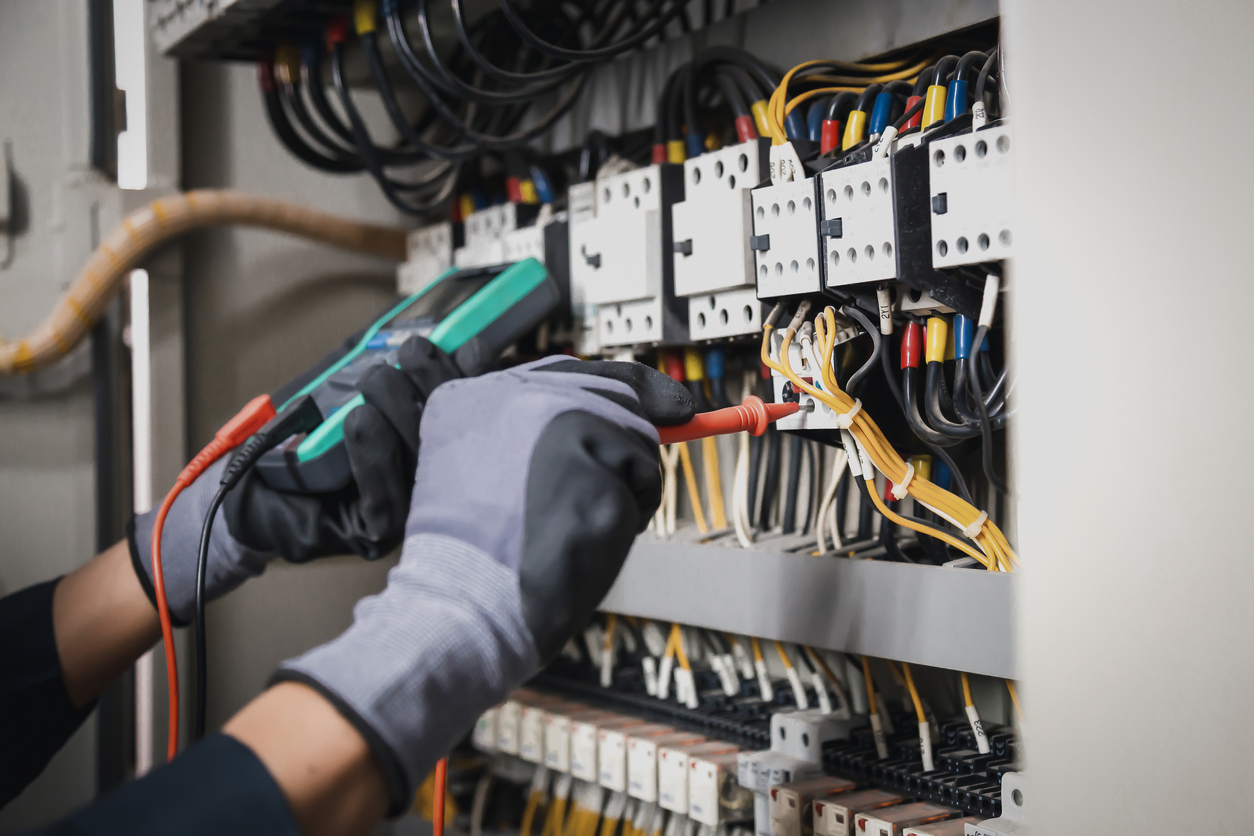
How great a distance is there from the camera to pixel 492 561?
55 centimetres

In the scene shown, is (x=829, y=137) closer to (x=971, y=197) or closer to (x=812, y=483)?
(x=971, y=197)

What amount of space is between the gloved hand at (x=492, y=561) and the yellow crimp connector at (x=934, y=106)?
0.38 metres

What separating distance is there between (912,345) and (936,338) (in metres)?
0.03

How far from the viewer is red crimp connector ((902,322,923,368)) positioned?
32.5 inches

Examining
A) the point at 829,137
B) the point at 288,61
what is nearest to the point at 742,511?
Answer: the point at 829,137

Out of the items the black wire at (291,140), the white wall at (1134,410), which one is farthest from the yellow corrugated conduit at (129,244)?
the white wall at (1134,410)

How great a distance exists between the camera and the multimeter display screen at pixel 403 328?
0.94 metres

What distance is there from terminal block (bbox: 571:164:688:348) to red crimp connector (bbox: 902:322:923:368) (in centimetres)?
29

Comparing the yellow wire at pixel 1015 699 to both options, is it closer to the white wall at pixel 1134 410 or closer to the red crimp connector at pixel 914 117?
the white wall at pixel 1134 410

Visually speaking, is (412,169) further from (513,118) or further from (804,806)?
(804,806)

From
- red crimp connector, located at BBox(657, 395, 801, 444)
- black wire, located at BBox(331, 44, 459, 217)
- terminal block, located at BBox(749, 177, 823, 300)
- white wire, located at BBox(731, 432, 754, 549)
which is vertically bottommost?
white wire, located at BBox(731, 432, 754, 549)

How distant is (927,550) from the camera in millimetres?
903

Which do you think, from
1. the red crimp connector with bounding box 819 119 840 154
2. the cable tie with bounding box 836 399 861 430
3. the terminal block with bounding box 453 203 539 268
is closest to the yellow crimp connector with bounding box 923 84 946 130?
the red crimp connector with bounding box 819 119 840 154

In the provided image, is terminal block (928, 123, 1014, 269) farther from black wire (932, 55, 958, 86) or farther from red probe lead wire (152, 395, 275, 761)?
red probe lead wire (152, 395, 275, 761)
